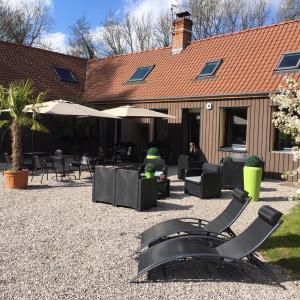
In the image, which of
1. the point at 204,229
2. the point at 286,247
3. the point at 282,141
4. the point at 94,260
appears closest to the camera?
the point at 94,260

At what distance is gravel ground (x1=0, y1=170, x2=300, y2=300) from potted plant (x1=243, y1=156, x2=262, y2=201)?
465mm

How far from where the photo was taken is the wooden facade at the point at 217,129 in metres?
13.5

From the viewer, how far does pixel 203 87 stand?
15586 mm

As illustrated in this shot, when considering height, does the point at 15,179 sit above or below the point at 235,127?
below

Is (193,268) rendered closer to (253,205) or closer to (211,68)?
(253,205)

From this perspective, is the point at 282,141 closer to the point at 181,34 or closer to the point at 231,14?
the point at 181,34

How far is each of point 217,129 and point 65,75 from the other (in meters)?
9.56

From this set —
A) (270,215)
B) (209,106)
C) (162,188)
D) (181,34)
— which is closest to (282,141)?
(209,106)

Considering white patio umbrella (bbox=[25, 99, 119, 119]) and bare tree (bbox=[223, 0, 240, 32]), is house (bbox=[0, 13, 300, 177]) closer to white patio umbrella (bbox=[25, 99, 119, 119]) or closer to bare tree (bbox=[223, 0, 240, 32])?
white patio umbrella (bbox=[25, 99, 119, 119])

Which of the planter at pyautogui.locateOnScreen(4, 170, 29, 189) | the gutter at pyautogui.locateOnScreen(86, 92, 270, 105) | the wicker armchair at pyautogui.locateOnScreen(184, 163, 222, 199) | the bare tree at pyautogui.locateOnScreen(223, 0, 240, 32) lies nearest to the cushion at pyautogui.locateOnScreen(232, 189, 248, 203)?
the wicker armchair at pyautogui.locateOnScreen(184, 163, 222, 199)

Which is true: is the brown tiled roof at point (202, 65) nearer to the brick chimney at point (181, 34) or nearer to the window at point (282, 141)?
the brick chimney at point (181, 34)

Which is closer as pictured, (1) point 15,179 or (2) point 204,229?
(2) point 204,229

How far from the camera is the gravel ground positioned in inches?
173

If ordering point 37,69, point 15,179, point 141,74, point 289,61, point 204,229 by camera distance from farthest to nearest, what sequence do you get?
1. point 37,69
2. point 141,74
3. point 289,61
4. point 15,179
5. point 204,229
